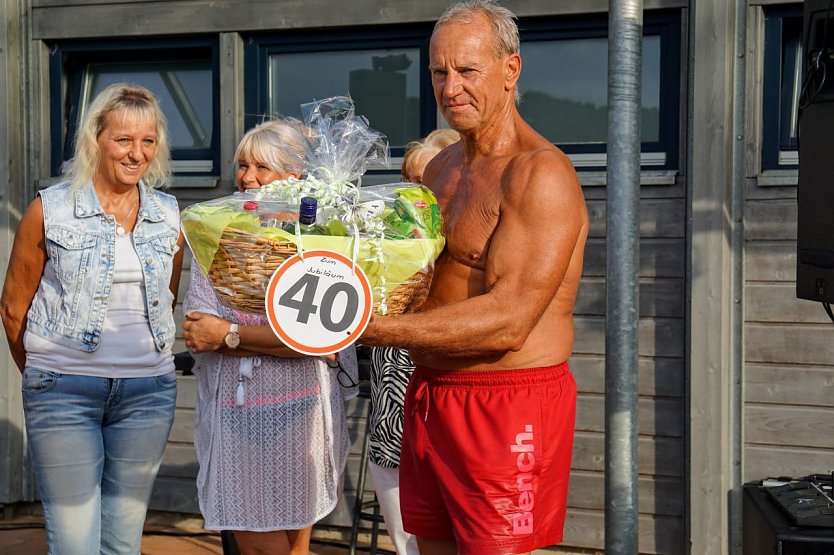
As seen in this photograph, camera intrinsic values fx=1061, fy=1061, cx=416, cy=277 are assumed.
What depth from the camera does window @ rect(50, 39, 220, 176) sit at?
5.63m

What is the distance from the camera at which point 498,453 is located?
267 centimetres

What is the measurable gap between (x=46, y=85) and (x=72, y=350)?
2.91m

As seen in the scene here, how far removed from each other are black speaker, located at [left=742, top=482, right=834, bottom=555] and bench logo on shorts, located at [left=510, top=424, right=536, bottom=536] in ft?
3.13

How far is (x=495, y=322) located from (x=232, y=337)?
1114 millimetres

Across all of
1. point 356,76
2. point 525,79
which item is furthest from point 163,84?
point 525,79

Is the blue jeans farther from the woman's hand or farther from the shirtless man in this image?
the shirtless man

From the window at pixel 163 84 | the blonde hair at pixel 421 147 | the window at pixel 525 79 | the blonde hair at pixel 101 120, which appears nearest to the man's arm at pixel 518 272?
the blonde hair at pixel 421 147

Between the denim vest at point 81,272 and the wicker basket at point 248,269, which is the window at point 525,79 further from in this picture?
the wicker basket at point 248,269

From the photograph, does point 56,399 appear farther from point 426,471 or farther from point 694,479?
point 694,479

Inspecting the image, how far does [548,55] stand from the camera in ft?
16.8

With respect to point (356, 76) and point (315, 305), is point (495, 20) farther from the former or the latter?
point (356, 76)

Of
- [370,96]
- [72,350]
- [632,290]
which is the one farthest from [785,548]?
[370,96]

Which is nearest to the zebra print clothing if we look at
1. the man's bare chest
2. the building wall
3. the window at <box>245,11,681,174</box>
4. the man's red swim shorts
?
the man's red swim shorts

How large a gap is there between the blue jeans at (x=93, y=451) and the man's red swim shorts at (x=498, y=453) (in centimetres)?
111
